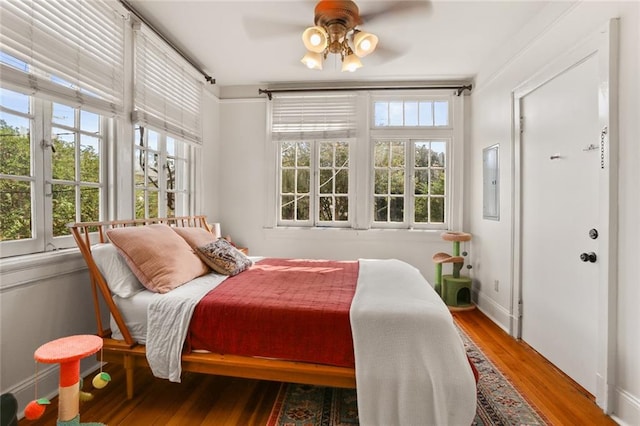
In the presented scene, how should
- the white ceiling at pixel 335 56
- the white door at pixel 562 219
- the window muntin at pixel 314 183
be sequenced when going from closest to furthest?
the white door at pixel 562 219
the white ceiling at pixel 335 56
the window muntin at pixel 314 183

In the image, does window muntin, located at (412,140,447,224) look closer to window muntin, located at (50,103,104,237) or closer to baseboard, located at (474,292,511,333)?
baseboard, located at (474,292,511,333)

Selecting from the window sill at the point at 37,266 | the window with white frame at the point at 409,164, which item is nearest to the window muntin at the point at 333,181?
the window with white frame at the point at 409,164

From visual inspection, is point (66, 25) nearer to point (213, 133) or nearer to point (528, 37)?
point (213, 133)

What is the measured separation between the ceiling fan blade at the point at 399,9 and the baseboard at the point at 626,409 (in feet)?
8.99

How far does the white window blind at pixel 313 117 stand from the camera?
12.5 ft

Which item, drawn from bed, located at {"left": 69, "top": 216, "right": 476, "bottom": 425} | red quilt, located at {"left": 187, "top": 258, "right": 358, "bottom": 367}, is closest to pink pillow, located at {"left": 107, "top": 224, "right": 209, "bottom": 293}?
bed, located at {"left": 69, "top": 216, "right": 476, "bottom": 425}

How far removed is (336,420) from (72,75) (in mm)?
2627

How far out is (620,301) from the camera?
1.68m

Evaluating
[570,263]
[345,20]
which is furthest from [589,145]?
[345,20]

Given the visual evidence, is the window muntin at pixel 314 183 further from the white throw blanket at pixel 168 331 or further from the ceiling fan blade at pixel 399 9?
the white throw blanket at pixel 168 331

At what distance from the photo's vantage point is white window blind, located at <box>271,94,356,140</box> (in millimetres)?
3811

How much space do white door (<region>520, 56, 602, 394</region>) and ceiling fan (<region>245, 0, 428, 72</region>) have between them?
123 centimetres

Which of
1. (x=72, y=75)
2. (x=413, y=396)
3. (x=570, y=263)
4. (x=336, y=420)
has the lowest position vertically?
(x=336, y=420)

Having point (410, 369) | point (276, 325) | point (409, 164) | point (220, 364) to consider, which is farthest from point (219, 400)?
point (409, 164)
